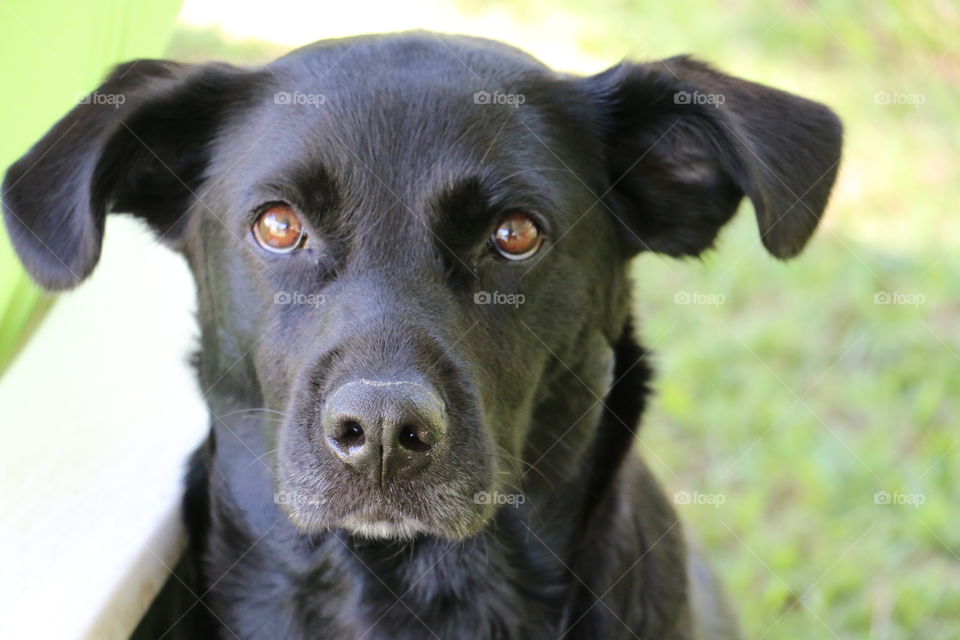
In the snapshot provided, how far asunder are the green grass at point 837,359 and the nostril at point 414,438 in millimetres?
893

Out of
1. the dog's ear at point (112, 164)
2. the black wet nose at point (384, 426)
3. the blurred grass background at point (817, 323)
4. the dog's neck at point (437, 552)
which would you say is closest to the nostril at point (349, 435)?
the black wet nose at point (384, 426)

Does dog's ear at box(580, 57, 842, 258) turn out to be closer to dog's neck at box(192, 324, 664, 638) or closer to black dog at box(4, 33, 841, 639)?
black dog at box(4, 33, 841, 639)

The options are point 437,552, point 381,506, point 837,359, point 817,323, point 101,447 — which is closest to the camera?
point 381,506

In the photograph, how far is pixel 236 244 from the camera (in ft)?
7.63

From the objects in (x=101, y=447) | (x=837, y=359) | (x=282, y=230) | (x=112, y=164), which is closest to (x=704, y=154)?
(x=282, y=230)

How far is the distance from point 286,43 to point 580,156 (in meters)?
3.47

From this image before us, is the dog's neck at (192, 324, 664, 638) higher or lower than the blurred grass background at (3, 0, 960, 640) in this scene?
higher

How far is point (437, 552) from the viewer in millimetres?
2480

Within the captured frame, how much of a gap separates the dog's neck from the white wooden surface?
0.59 ft

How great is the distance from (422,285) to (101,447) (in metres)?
0.95

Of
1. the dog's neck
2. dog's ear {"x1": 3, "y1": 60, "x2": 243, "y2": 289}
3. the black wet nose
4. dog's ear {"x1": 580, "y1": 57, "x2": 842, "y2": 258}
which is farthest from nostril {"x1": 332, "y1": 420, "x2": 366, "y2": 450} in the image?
dog's ear {"x1": 580, "y1": 57, "x2": 842, "y2": 258}

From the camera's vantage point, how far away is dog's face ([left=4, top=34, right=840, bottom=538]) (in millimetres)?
2154

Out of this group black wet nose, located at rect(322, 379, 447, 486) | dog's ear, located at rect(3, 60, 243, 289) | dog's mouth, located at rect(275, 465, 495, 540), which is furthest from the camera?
dog's ear, located at rect(3, 60, 243, 289)

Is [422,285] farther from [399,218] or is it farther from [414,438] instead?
[414,438]
